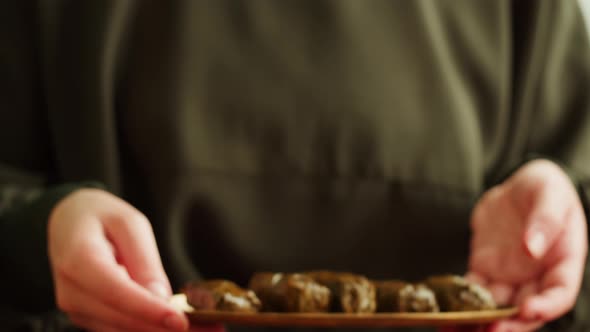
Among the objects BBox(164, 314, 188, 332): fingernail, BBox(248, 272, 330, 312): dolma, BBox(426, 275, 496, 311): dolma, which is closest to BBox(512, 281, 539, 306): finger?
BBox(426, 275, 496, 311): dolma

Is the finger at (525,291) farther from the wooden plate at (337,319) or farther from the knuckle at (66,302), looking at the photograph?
the knuckle at (66,302)

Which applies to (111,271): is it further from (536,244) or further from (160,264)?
(536,244)

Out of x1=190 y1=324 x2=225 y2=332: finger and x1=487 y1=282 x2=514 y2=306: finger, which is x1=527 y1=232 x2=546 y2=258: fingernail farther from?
x1=190 y1=324 x2=225 y2=332: finger

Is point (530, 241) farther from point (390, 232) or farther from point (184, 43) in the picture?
point (184, 43)

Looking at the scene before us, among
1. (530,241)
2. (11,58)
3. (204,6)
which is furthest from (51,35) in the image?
(530,241)

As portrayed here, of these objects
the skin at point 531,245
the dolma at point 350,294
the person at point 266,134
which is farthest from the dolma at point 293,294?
the person at point 266,134

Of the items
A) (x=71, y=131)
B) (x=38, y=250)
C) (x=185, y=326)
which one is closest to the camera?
(x=185, y=326)
